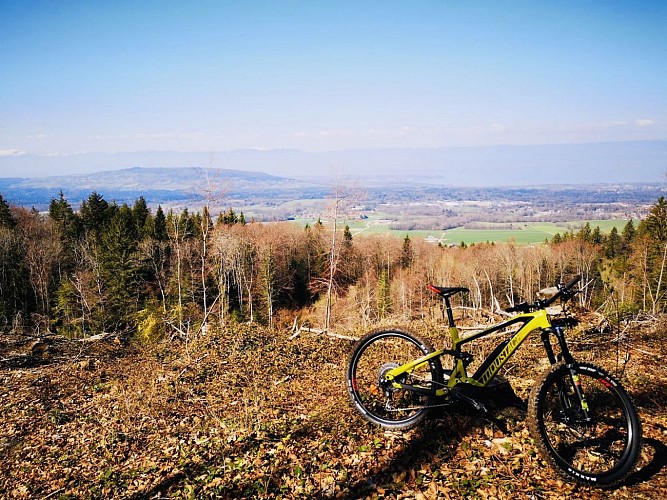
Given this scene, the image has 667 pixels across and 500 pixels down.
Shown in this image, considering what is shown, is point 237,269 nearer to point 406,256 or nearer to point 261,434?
point 406,256

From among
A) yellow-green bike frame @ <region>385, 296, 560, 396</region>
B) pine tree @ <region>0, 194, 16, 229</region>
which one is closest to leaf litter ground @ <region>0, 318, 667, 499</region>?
yellow-green bike frame @ <region>385, 296, 560, 396</region>

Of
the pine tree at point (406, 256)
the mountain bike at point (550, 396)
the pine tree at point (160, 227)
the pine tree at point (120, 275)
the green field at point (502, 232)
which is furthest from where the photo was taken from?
the green field at point (502, 232)

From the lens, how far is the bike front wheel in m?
3.94

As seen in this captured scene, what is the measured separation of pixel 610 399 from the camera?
4582mm

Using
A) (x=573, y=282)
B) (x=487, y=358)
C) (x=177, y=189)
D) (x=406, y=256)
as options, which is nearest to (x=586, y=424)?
(x=487, y=358)

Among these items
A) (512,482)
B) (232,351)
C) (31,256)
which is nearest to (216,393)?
(232,351)

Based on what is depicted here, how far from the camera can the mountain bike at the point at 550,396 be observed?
4039 millimetres

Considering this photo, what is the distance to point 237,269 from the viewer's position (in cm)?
4138

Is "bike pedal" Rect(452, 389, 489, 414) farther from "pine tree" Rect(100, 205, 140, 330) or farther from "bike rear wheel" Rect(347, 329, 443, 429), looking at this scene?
"pine tree" Rect(100, 205, 140, 330)

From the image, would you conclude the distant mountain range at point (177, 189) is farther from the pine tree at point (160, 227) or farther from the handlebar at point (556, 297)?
the handlebar at point (556, 297)

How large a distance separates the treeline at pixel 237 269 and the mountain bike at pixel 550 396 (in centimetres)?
1878

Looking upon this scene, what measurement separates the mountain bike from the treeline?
61.6 feet

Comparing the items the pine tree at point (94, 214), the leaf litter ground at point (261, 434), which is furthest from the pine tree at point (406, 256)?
the leaf litter ground at point (261, 434)

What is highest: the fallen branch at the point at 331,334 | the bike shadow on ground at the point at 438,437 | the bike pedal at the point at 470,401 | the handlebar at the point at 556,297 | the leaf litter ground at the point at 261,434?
the handlebar at the point at 556,297
